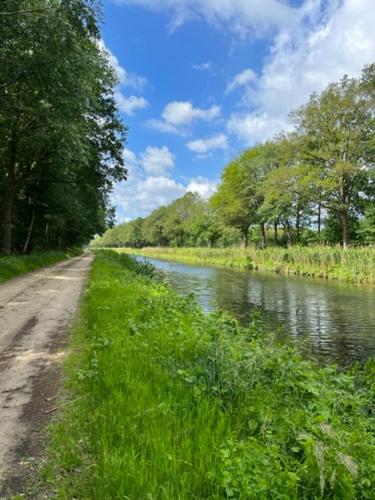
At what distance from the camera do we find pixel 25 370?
496cm

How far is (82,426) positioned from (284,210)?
41.7 meters

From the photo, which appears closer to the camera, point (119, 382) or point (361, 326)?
point (119, 382)

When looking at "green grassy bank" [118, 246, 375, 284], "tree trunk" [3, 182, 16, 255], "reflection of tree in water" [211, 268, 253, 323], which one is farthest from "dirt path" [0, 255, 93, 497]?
"green grassy bank" [118, 246, 375, 284]

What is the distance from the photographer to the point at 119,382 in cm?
417

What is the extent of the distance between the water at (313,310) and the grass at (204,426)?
3113 millimetres

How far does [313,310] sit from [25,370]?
11.4 meters

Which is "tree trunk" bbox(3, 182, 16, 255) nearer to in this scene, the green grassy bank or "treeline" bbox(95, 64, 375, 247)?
the green grassy bank

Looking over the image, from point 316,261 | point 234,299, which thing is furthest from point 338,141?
point 234,299

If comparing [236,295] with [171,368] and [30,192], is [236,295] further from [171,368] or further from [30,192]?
[30,192]

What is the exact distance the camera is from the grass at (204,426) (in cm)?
252

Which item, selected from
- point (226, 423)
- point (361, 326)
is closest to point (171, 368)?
point (226, 423)

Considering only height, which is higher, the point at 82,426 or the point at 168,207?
the point at 168,207

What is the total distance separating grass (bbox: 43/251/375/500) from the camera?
2523mm

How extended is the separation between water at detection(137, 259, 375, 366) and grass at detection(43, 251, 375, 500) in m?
3.11
